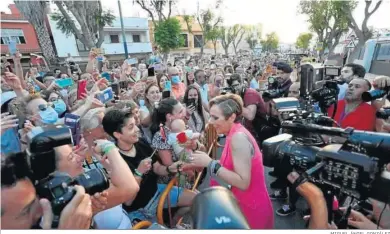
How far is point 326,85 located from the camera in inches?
97.8

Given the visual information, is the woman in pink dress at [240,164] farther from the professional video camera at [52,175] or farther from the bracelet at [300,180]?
the professional video camera at [52,175]

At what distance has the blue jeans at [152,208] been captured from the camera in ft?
6.16

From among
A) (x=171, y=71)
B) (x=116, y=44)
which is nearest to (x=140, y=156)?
(x=171, y=71)

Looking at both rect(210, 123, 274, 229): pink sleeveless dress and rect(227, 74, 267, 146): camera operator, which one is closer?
rect(210, 123, 274, 229): pink sleeveless dress

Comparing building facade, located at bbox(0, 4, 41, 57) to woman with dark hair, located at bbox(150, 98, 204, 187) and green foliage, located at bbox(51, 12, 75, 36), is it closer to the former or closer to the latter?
green foliage, located at bbox(51, 12, 75, 36)

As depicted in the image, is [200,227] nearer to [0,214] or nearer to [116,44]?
[0,214]

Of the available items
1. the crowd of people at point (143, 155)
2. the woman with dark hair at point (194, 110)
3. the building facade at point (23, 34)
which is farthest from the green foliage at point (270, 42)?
the crowd of people at point (143, 155)

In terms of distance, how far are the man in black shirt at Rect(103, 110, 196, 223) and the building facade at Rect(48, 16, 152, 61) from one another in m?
23.5

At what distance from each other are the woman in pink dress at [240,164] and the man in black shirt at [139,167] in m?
0.41

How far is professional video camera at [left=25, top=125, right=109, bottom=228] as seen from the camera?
974mm

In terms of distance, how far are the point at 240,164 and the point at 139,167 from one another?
76cm

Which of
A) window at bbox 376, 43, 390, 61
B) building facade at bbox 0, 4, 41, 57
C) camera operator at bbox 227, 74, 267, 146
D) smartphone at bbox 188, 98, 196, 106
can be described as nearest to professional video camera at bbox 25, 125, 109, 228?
camera operator at bbox 227, 74, 267, 146

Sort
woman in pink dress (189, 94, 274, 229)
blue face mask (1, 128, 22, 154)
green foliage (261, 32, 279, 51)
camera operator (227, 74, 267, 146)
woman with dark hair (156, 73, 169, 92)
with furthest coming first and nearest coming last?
green foliage (261, 32, 279, 51), woman with dark hair (156, 73, 169, 92), camera operator (227, 74, 267, 146), blue face mask (1, 128, 22, 154), woman in pink dress (189, 94, 274, 229)

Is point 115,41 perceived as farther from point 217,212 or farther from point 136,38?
point 217,212
